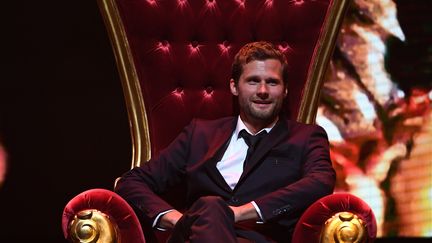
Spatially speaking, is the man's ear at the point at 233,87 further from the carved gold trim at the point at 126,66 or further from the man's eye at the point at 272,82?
the carved gold trim at the point at 126,66

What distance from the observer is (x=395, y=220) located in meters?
4.29

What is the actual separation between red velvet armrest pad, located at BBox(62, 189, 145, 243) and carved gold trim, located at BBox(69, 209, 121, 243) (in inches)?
1.8

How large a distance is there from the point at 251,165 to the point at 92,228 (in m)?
0.68


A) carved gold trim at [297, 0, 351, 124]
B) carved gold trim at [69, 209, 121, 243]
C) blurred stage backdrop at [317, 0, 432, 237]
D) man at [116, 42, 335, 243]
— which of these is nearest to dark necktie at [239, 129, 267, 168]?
man at [116, 42, 335, 243]

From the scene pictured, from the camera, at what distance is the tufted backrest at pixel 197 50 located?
11.0 feet

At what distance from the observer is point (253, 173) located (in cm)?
292

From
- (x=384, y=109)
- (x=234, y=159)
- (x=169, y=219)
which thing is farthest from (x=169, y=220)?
(x=384, y=109)

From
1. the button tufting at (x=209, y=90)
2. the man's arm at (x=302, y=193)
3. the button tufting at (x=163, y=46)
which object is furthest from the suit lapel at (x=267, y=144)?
the button tufting at (x=163, y=46)

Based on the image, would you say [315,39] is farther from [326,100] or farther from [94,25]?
[94,25]

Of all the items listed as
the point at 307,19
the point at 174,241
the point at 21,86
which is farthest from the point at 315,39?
the point at 21,86

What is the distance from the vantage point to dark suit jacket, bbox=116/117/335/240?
108 inches

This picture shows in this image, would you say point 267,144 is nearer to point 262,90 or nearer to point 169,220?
point 262,90

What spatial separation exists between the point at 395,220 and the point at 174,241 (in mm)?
2089

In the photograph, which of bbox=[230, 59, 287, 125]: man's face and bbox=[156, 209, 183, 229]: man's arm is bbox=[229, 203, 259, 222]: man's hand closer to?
bbox=[156, 209, 183, 229]: man's arm
